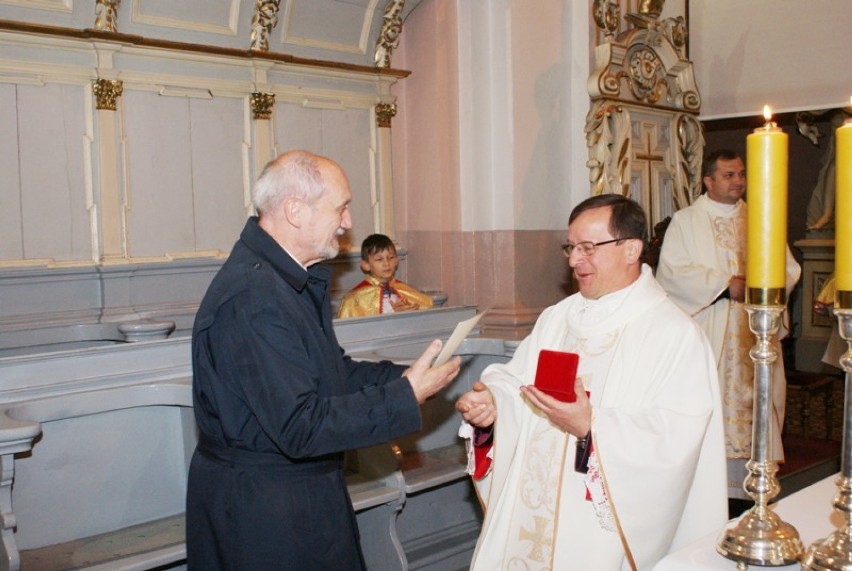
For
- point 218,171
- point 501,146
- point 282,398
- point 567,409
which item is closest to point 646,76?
point 501,146

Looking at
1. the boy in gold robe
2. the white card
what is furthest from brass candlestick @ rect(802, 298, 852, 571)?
the boy in gold robe

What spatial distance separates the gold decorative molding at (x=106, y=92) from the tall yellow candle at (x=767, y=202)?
3953 millimetres

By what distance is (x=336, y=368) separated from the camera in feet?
8.02

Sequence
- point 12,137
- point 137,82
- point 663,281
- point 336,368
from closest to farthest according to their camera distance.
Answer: point 336,368, point 12,137, point 137,82, point 663,281

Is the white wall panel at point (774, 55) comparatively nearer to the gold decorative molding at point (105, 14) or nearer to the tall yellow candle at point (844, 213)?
the gold decorative molding at point (105, 14)

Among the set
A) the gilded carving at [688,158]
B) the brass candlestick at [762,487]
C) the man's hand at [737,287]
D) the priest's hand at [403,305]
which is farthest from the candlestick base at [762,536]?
the gilded carving at [688,158]

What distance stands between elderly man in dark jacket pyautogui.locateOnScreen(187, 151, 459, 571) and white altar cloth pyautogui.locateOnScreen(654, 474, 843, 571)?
0.89 metres

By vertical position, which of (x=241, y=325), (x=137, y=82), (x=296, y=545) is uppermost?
(x=137, y=82)

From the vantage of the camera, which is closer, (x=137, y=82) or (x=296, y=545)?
(x=296, y=545)

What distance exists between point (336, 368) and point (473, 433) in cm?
53

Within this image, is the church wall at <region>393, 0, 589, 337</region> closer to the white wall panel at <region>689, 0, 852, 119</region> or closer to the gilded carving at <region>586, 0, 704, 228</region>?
the gilded carving at <region>586, 0, 704, 228</region>

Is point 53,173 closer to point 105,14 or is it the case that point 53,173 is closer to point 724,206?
point 105,14

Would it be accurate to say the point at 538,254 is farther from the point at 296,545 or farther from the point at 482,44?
Result: the point at 296,545

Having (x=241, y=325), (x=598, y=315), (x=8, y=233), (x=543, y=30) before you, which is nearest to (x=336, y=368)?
(x=241, y=325)
